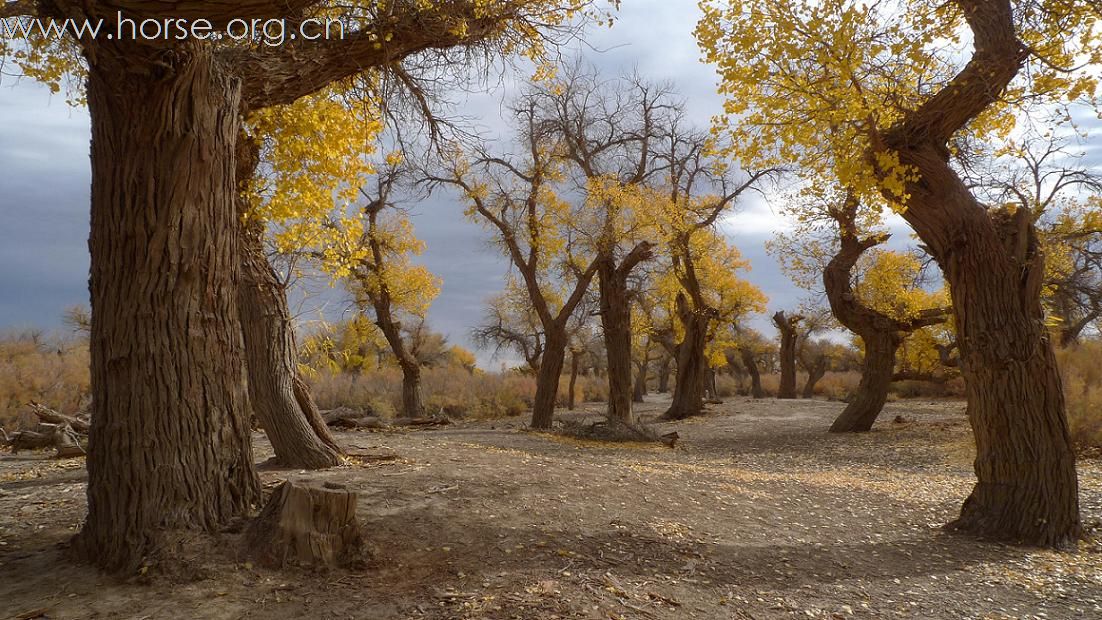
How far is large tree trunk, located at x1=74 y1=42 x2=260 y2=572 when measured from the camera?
3.52 m

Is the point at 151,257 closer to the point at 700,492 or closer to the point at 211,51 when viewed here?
the point at 211,51

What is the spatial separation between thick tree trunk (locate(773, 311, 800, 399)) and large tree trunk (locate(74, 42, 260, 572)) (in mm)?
23513

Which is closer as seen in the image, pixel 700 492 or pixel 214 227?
pixel 214 227

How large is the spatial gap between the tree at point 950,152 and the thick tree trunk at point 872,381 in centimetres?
806

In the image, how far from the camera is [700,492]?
5957 mm

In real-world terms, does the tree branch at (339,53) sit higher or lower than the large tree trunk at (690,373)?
higher

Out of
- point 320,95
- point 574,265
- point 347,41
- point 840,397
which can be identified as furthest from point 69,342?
point 840,397

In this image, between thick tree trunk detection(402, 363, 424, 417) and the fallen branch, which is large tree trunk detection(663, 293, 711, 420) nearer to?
thick tree trunk detection(402, 363, 424, 417)

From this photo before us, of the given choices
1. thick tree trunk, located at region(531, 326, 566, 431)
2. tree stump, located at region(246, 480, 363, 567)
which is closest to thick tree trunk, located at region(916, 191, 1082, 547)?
tree stump, located at region(246, 480, 363, 567)

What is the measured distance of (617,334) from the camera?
1461 cm

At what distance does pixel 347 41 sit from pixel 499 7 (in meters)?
1.31

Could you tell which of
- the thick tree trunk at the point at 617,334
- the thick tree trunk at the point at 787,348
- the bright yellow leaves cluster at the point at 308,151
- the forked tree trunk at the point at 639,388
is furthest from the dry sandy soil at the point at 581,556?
the forked tree trunk at the point at 639,388

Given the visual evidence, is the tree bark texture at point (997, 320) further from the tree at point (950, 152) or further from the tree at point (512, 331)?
the tree at point (512, 331)

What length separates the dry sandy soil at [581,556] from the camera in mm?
3219
